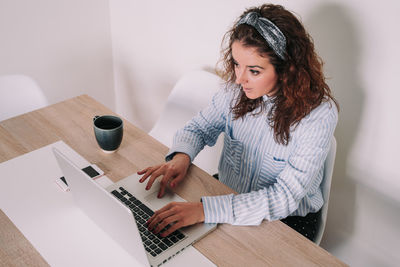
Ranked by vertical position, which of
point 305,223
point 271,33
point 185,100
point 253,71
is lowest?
point 305,223

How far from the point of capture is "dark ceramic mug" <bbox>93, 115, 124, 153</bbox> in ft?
3.91

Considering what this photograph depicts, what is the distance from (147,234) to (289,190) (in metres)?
0.43

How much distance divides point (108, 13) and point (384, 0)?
174 centimetres

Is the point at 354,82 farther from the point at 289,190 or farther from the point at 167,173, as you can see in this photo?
the point at 167,173

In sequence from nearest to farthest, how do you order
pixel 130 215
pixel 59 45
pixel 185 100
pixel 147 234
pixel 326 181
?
pixel 130 215
pixel 147 234
pixel 326 181
pixel 185 100
pixel 59 45

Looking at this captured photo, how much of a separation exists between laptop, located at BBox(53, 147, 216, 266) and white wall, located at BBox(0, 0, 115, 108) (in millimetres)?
1355

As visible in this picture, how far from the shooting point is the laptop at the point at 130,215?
800 mm

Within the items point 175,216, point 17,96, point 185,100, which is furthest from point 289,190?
point 17,96

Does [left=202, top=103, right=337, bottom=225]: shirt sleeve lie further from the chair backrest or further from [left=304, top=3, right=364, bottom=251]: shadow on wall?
[left=304, top=3, right=364, bottom=251]: shadow on wall

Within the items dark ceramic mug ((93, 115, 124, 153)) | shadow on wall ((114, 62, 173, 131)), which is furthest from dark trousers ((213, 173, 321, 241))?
shadow on wall ((114, 62, 173, 131))

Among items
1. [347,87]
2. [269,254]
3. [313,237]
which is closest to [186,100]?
[347,87]

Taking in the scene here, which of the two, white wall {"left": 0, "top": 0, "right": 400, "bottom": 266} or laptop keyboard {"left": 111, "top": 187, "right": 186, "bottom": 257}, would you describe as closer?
laptop keyboard {"left": 111, "top": 187, "right": 186, "bottom": 257}

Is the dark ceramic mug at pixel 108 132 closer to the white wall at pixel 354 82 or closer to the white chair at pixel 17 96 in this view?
the white chair at pixel 17 96

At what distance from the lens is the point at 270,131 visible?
123 centimetres
